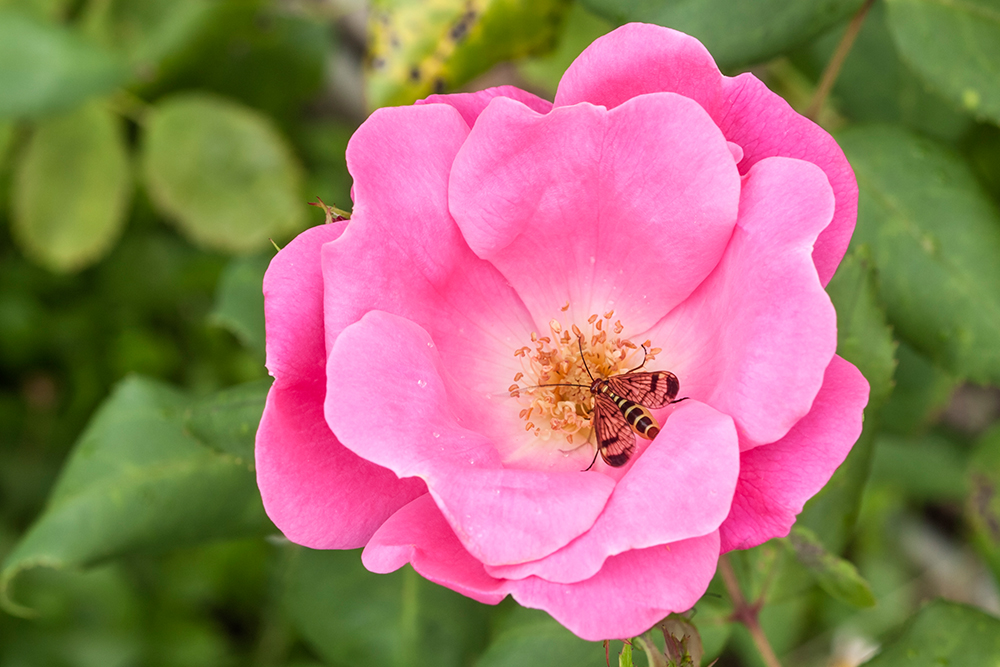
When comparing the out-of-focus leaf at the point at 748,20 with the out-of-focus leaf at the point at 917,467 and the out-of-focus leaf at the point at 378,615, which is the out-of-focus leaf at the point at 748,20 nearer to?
the out-of-focus leaf at the point at 378,615

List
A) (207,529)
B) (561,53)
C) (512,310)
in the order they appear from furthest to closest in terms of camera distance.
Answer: (561,53) < (207,529) < (512,310)

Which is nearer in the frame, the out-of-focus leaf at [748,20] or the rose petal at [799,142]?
the rose petal at [799,142]

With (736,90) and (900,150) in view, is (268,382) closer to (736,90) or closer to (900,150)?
(736,90)

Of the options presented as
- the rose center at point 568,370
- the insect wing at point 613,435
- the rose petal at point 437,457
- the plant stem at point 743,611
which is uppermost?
the rose petal at point 437,457

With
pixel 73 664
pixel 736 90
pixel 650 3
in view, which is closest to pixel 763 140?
pixel 736 90

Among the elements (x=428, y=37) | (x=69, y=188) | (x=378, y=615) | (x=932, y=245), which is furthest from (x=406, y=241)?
(x=69, y=188)

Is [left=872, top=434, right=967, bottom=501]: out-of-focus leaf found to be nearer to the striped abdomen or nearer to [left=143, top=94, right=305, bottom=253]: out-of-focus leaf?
the striped abdomen

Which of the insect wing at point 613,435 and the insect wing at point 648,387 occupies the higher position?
the insect wing at point 648,387

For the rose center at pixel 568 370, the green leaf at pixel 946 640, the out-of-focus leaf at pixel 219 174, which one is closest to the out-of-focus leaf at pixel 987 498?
the green leaf at pixel 946 640
